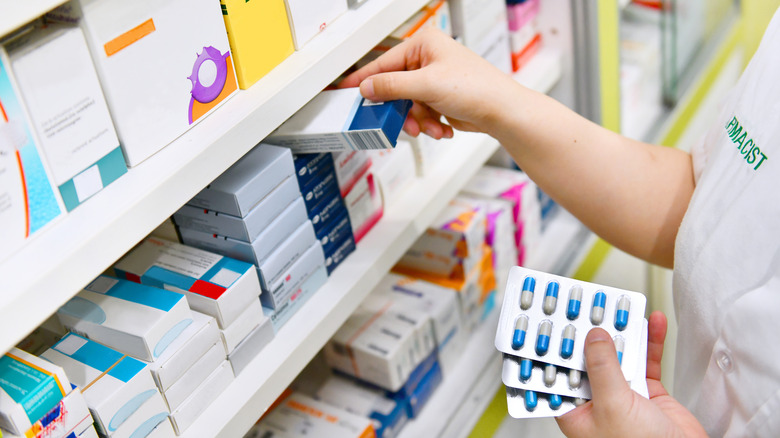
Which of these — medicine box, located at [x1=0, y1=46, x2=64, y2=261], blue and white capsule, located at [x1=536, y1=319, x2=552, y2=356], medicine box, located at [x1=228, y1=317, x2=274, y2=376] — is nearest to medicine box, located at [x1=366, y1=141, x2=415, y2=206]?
medicine box, located at [x1=228, y1=317, x2=274, y2=376]

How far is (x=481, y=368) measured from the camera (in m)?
1.48

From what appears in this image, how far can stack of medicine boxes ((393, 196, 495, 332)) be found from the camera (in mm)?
1386

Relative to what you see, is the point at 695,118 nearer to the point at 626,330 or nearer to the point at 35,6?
the point at 626,330

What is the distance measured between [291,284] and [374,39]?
1.18 feet

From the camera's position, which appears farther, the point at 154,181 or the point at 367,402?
the point at 367,402

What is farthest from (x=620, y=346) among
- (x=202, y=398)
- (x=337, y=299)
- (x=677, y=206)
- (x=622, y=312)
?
(x=202, y=398)

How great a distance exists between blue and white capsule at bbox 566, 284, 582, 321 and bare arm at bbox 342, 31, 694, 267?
21 centimetres

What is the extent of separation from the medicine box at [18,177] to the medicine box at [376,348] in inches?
27.8

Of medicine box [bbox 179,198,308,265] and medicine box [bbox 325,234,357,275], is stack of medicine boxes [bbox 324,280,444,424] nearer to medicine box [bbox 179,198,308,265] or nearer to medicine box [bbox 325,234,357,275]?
medicine box [bbox 325,234,357,275]

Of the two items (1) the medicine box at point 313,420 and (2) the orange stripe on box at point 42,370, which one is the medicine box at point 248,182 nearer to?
(2) the orange stripe on box at point 42,370

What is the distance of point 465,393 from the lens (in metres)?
1.42

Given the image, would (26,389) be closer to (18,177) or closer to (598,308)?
(18,177)

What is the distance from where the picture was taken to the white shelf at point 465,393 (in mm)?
1357

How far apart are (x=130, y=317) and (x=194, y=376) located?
0.36 ft
